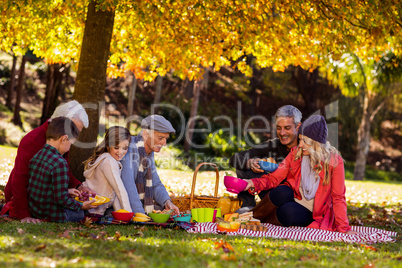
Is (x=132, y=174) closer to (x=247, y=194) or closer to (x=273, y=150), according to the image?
(x=247, y=194)

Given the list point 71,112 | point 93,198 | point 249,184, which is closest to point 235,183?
point 249,184

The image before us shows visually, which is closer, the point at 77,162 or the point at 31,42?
the point at 77,162

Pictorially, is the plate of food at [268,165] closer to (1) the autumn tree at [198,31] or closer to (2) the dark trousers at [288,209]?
(2) the dark trousers at [288,209]

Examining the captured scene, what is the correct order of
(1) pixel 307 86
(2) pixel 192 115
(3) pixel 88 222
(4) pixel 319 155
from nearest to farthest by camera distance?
(3) pixel 88 222 → (4) pixel 319 155 → (2) pixel 192 115 → (1) pixel 307 86

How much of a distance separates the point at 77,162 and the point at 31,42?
14.1ft

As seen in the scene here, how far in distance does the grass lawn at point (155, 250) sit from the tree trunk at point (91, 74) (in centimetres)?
323

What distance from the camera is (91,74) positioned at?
26.9ft

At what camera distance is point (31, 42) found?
11.2 metres

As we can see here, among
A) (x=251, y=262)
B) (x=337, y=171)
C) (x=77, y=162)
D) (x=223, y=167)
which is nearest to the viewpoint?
(x=251, y=262)

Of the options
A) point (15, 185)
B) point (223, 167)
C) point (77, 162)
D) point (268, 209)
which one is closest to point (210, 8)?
point (77, 162)

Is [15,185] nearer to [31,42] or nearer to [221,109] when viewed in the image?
[31,42]

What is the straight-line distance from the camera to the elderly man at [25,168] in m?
5.43

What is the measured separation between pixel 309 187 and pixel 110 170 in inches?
100

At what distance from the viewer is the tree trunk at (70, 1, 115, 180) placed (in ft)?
26.9
